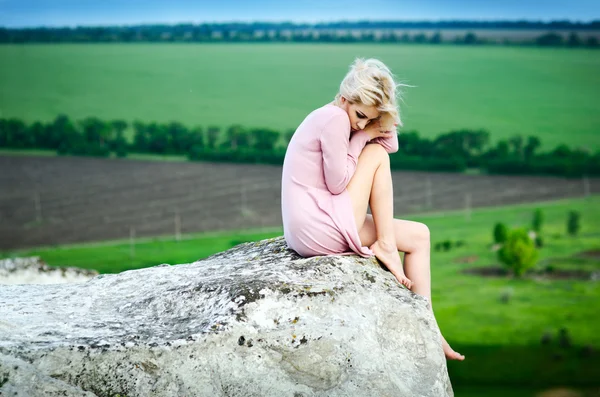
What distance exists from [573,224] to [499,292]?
7.66 meters

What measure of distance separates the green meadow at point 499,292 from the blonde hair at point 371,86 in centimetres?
1810

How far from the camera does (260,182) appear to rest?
41.5 m

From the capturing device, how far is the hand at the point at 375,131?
5734 millimetres

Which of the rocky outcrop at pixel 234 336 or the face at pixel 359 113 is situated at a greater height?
the face at pixel 359 113

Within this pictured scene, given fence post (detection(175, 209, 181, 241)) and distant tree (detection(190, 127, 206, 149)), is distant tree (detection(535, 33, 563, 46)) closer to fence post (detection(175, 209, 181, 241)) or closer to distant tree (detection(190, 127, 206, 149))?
distant tree (detection(190, 127, 206, 149))

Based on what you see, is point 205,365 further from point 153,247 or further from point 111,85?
point 111,85

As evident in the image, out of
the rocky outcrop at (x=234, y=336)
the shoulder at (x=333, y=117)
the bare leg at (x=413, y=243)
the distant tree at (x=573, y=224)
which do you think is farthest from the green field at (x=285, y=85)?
the rocky outcrop at (x=234, y=336)

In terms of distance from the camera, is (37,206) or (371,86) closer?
(371,86)

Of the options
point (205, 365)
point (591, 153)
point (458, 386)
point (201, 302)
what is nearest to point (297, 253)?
point (201, 302)

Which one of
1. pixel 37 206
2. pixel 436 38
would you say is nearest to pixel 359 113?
pixel 37 206

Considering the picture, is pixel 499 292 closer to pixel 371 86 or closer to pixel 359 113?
pixel 359 113

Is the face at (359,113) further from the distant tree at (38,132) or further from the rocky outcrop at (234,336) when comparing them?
the distant tree at (38,132)

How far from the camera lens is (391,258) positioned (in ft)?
18.8

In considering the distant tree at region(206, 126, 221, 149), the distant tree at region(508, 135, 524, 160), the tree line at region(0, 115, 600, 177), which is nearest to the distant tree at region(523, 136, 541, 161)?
the tree line at region(0, 115, 600, 177)
